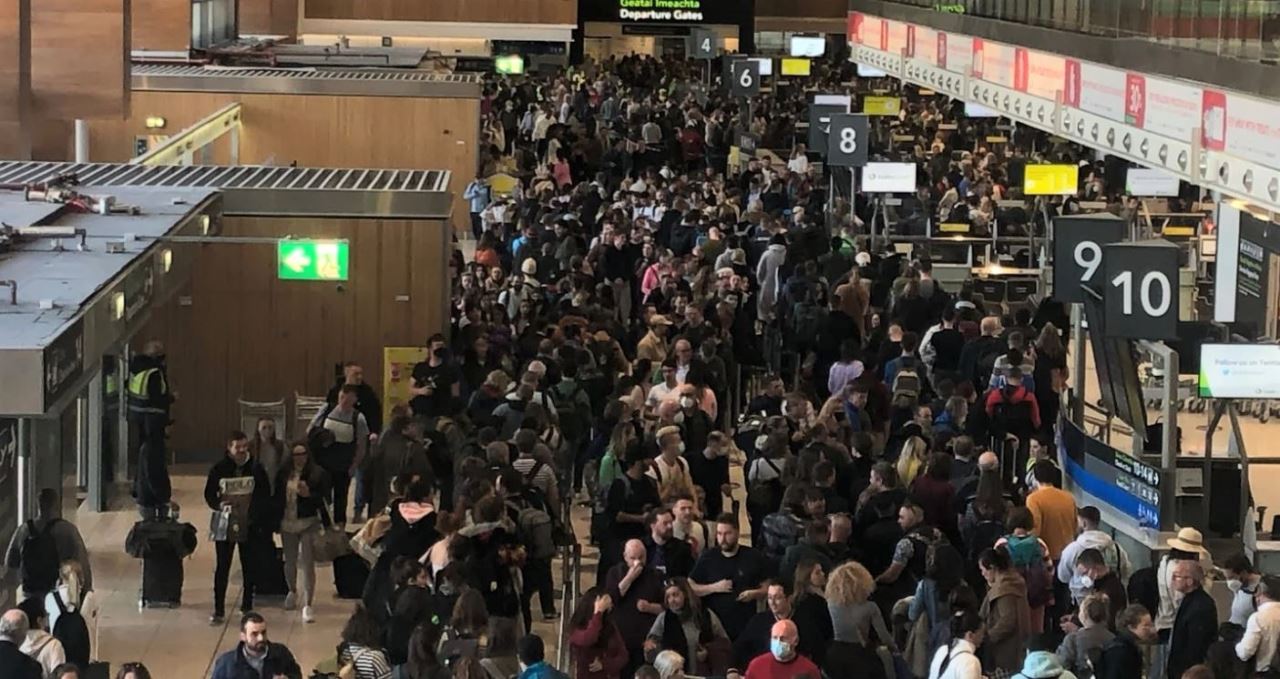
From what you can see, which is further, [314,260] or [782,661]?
[314,260]

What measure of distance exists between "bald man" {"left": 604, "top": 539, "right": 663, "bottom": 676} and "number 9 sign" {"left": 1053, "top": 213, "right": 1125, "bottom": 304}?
6.73 meters

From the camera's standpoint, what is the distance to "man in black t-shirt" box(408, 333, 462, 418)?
15906mm

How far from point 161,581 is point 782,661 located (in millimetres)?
5476

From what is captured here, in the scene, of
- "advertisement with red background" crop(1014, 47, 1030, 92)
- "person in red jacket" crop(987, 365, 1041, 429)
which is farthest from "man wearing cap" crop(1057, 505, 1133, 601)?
"advertisement with red background" crop(1014, 47, 1030, 92)

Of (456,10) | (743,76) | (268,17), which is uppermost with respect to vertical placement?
(456,10)

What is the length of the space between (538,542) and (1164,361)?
188 inches

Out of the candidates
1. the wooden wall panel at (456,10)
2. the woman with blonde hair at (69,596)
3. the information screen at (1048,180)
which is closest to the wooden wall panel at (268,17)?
the wooden wall panel at (456,10)

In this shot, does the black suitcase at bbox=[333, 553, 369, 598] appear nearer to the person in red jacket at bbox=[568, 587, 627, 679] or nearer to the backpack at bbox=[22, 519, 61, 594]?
the backpack at bbox=[22, 519, 61, 594]

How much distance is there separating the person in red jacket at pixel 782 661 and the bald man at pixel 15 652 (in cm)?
301

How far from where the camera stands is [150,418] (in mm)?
15805

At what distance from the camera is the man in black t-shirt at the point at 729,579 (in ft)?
36.2

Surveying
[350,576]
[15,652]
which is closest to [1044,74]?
[350,576]

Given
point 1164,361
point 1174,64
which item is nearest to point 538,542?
point 1164,361

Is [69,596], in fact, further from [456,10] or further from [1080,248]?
[456,10]
